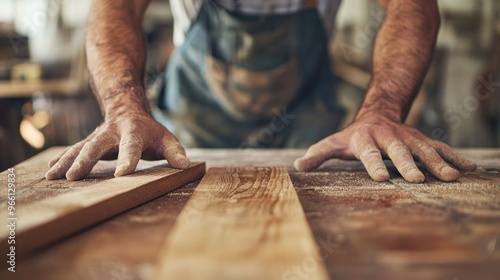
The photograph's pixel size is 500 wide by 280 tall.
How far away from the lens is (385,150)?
119cm

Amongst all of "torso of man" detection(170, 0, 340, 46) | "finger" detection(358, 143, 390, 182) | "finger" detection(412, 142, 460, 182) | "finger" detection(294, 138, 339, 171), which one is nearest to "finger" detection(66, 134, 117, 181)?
"finger" detection(294, 138, 339, 171)

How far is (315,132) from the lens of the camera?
6.96ft

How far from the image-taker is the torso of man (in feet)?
6.77

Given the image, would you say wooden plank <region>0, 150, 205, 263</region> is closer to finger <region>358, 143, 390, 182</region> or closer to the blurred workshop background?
finger <region>358, 143, 390, 182</region>

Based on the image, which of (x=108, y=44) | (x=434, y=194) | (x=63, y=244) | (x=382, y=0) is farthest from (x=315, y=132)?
(x=63, y=244)

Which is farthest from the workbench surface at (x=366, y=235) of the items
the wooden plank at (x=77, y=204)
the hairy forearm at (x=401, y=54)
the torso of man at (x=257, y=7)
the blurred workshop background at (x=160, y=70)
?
the blurred workshop background at (x=160, y=70)

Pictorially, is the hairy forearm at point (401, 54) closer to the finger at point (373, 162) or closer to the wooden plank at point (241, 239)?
the finger at point (373, 162)

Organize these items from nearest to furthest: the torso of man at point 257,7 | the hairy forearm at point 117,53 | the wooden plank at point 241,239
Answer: the wooden plank at point 241,239 → the hairy forearm at point 117,53 → the torso of man at point 257,7

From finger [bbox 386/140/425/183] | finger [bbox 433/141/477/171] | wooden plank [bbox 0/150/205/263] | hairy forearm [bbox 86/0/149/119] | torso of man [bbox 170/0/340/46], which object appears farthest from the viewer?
torso of man [bbox 170/0/340/46]

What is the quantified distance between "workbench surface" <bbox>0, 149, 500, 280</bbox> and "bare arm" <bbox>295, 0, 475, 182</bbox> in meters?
0.08

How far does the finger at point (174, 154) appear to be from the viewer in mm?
1136

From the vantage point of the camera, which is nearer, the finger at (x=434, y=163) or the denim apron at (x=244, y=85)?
the finger at (x=434, y=163)

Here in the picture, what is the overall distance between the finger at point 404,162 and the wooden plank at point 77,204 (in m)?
0.48

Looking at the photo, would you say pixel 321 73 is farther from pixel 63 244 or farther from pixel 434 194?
pixel 63 244
